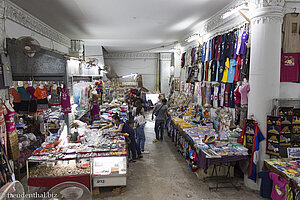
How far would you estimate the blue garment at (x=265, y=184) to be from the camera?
4074mm

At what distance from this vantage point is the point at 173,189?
469 cm

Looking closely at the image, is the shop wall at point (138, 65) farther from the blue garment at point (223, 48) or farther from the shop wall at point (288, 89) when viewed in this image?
the shop wall at point (288, 89)

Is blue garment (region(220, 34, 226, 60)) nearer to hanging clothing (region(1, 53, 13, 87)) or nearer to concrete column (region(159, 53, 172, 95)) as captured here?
hanging clothing (region(1, 53, 13, 87))

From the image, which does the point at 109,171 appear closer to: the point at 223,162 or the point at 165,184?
the point at 165,184

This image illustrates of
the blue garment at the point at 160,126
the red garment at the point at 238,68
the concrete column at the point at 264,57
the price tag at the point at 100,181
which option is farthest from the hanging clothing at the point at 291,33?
the blue garment at the point at 160,126

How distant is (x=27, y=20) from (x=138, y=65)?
453 inches

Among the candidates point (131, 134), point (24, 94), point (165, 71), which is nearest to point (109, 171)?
point (131, 134)

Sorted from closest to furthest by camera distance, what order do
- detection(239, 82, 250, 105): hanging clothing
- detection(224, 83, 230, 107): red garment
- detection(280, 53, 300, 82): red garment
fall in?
detection(280, 53, 300, 82): red garment < detection(239, 82, 250, 105): hanging clothing < detection(224, 83, 230, 107): red garment

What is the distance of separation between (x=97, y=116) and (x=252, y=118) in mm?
6926

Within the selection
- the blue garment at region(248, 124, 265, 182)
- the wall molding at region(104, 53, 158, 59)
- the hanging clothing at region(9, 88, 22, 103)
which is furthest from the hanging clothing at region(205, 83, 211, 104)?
the wall molding at region(104, 53, 158, 59)

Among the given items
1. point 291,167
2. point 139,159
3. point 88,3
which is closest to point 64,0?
point 88,3

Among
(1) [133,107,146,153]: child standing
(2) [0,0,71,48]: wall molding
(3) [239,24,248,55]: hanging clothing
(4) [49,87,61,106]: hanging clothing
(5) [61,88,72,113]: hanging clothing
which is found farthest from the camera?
(1) [133,107,146,153]: child standing

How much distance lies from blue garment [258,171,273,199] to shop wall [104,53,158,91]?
543 inches

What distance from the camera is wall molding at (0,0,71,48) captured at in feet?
16.3
